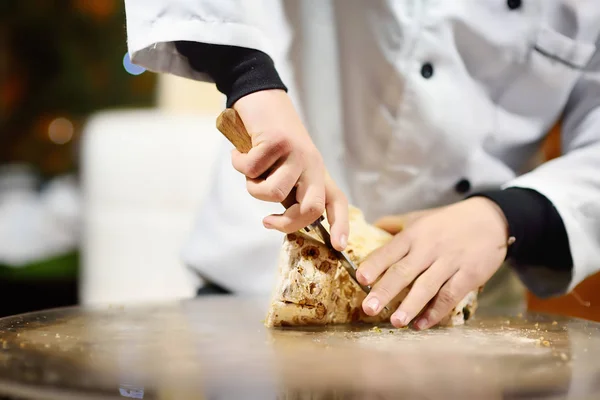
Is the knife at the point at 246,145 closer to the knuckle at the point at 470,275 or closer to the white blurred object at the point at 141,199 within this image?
the knuckle at the point at 470,275

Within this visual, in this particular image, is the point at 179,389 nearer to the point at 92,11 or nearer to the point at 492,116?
the point at 492,116

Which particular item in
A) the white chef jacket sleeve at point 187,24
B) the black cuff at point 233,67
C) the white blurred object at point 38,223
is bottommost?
the white blurred object at point 38,223

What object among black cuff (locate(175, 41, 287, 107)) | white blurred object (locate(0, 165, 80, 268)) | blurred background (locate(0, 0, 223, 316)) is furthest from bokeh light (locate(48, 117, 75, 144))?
black cuff (locate(175, 41, 287, 107))

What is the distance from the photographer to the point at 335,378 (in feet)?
1.56

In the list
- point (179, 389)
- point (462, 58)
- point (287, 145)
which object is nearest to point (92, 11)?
point (462, 58)

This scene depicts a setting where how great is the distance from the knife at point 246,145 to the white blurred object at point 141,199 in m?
1.05

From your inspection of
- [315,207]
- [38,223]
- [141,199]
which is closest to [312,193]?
[315,207]

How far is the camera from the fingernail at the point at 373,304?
0.67 metres

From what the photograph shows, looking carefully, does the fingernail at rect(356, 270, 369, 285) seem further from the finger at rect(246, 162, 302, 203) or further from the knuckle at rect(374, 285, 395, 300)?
the finger at rect(246, 162, 302, 203)

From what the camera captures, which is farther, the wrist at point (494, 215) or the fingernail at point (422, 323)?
the wrist at point (494, 215)

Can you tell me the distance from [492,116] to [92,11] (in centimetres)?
228

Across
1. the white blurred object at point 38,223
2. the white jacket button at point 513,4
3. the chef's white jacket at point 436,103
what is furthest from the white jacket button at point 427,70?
the white blurred object at point 38,223

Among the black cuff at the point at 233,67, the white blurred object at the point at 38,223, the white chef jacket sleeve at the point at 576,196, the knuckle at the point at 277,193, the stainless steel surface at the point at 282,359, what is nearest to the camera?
the stainless steel surface at the point at 282,359

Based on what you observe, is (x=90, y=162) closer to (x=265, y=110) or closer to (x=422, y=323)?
(x=265, y=110)
